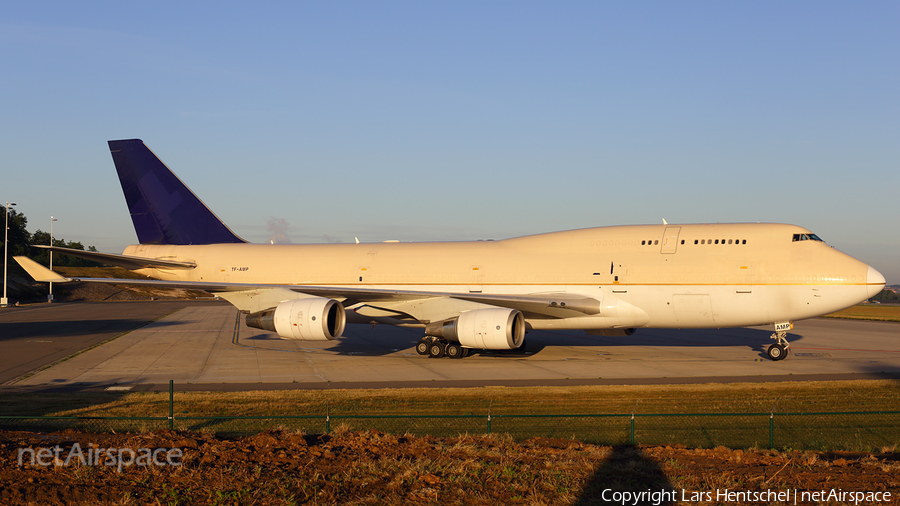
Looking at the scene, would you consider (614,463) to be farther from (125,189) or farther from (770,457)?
(125,189)

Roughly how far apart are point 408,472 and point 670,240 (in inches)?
709

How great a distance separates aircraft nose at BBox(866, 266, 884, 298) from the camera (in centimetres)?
2205

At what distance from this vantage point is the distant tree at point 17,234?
99.1 meters

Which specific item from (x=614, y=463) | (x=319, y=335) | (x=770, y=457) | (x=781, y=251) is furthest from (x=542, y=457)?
(x=781, y=251)

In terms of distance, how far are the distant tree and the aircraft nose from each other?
103471 mm

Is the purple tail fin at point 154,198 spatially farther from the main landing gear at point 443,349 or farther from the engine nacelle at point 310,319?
the main landing gear at point 443,349

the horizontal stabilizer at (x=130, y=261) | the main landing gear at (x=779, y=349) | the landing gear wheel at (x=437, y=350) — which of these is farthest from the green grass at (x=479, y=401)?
the horizontal stabilizer at (x=130, y=261)

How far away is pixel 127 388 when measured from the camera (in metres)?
18.2

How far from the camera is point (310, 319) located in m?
24.0

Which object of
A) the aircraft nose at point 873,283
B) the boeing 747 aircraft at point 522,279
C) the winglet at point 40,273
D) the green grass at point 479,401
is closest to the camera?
the green grass at point 479,401

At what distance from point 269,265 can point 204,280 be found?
3.27 metres

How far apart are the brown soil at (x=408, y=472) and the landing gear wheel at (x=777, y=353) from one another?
46.4 ft

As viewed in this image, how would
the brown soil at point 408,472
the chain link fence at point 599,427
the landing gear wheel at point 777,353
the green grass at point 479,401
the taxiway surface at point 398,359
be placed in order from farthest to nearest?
the landing gear wheel at point 777,353, the taxiway surface at point 398,359, the green grass at point 479,401, the chain link fence at point 599,427, the brown soil at point 408,472

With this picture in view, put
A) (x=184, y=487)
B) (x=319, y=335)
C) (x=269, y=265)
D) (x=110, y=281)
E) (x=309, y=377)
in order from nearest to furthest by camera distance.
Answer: (x=184, y=487) < (x=309, y=377) < (x=110, y=281) < (x=319, y=335) < (x=269, y=265)
